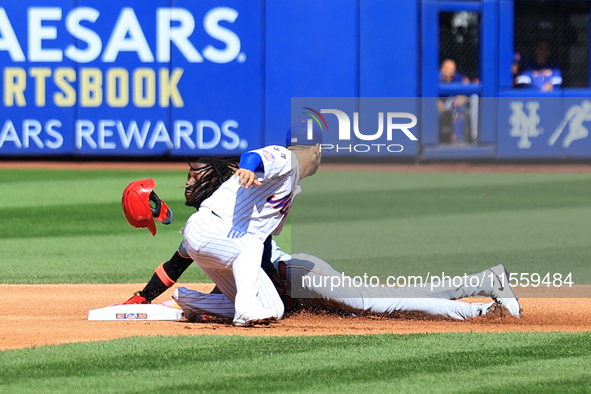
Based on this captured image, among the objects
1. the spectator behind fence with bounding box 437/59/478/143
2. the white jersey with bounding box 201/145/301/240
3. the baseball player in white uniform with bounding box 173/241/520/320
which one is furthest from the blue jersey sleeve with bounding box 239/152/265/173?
the spectator behind fence with bounding box 437/59/478/143

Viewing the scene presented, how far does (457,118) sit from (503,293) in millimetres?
11323

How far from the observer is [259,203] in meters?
5.14

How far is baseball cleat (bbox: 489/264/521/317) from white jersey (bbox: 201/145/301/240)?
1.29m

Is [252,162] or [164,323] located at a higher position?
[252,162]

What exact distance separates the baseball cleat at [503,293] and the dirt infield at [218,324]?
0.07 metres

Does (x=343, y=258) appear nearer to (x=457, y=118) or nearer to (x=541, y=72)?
(x=457, y=118)

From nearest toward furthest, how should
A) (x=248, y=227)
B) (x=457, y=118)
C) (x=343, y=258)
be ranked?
1. (x=248, y=227)
2. (x=343, y=258)
3. (x=457, y=118)

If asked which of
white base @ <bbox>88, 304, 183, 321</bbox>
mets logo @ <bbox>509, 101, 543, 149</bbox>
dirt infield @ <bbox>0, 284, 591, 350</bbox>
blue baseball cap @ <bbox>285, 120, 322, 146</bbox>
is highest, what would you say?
mets logo @ <bbox>509, 101, 543, 149</bbox>

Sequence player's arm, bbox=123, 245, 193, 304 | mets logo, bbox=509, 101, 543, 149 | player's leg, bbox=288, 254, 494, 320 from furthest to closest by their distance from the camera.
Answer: mets logo, bbox=509, 101, 543, 149 → player's arm, bbox=123, 245, 193, 304 → player's leg, bbox=288, 254, 494, 320

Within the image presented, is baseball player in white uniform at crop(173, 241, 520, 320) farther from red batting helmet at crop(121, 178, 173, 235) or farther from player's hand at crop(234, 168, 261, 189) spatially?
player's hand at crop(234, 168, 261, 189)

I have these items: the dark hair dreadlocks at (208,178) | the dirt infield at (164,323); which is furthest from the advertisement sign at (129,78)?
the dark hair dreadlocks at (208,178)

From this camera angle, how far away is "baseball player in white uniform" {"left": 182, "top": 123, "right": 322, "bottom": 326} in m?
5.05

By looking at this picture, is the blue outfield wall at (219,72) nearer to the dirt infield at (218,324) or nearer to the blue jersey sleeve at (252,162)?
the dirt infield at (218,324)

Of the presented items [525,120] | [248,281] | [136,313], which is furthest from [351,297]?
[525,120]
